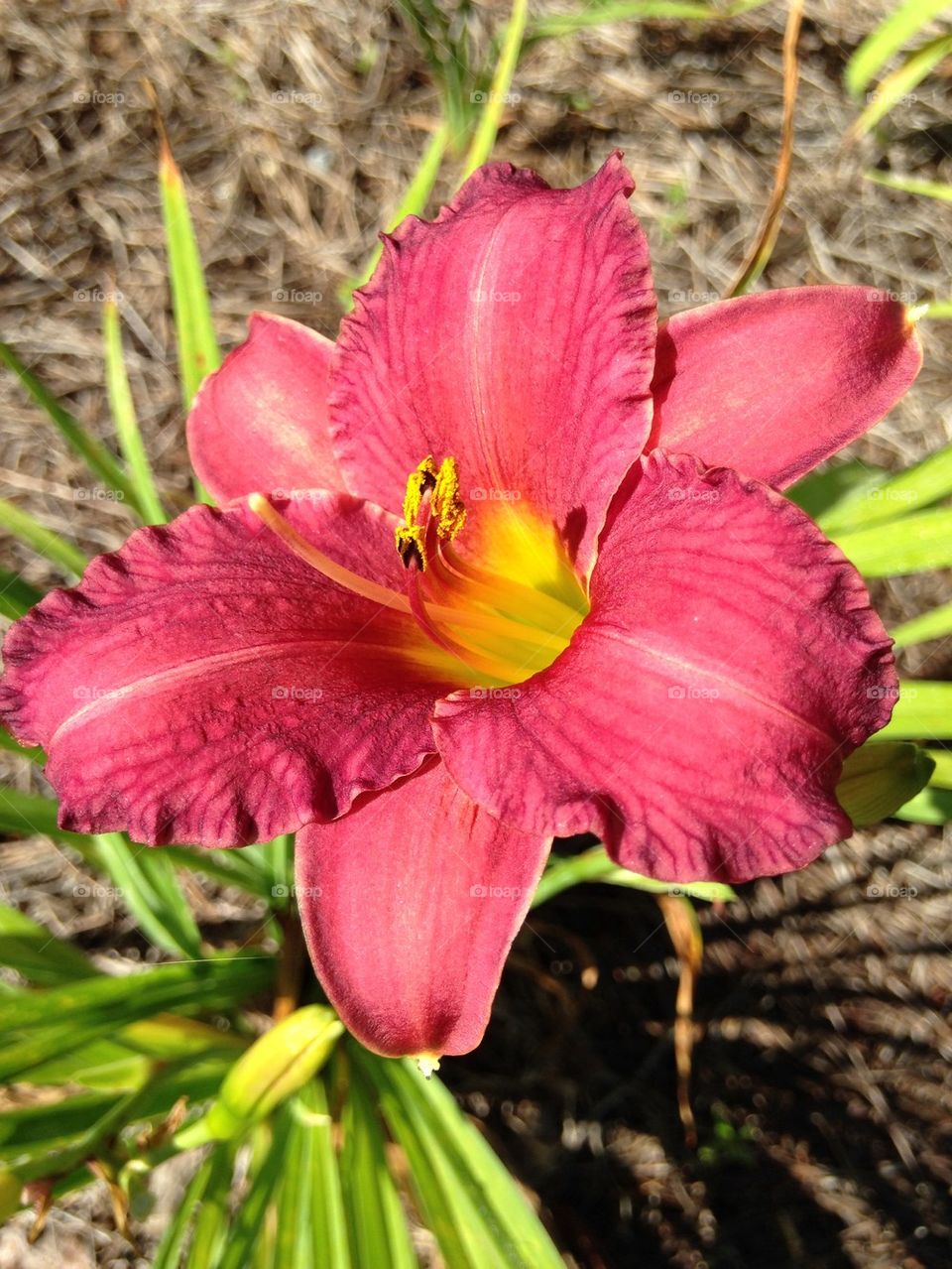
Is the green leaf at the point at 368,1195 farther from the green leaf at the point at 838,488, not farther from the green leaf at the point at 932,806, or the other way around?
the green leaf at the point at 838,488

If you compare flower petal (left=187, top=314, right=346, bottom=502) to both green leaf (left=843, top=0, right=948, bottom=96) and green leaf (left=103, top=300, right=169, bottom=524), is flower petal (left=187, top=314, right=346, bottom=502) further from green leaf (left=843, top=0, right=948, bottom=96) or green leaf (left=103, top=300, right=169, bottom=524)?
green leaf (left=843, top=0, right=948, bottom=96)

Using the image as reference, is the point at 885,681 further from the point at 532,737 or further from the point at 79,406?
the point at 79,406

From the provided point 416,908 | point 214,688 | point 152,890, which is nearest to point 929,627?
point 416,908

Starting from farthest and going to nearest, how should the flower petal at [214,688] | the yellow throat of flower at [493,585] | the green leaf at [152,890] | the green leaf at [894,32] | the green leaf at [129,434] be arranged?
the green leaf at [894,32], the green leaf at [129,434], the green leaf at [152,890], the yellow throat of flower at [493,585], the flower petal at [214,688]

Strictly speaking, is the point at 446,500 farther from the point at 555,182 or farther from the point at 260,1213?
the point at 555,182

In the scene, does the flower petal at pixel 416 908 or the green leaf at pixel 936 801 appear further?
the green leaf at pixel 936 801

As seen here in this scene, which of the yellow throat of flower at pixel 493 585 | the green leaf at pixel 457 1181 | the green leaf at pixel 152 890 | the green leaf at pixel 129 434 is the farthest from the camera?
the green leaf at pixel 129 434

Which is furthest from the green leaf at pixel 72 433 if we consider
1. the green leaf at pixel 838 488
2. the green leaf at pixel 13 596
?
the green leaf at pixel 838 488

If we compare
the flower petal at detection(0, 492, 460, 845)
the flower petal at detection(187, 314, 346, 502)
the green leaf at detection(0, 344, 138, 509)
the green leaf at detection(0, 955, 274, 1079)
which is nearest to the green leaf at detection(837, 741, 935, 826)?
the flower petal at detection(0, 492, 460, 845)
